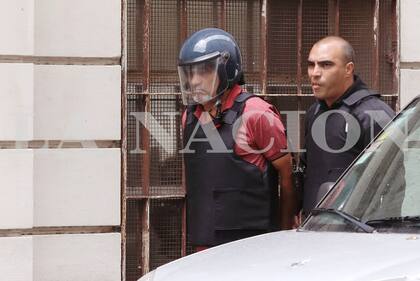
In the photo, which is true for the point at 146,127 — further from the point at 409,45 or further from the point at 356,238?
the point at 356,238

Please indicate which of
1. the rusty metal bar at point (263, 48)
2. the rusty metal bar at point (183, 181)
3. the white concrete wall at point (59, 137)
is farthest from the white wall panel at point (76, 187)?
the rusty metal bar at point (263, 48)

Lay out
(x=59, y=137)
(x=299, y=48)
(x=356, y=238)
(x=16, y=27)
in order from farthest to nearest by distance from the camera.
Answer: (x=299, y=48) → (x=59, y=137) → (x=16, y=27) → (x=356, y=238)

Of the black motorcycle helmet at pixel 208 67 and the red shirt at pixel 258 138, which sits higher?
the black motorcycle helmet at pixel 208 67

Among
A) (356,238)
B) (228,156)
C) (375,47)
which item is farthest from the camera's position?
(375,47)

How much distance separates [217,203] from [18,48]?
83.9 inches

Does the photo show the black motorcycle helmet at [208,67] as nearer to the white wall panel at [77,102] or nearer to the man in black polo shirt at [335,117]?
the man in black polo shirt at [335,117]

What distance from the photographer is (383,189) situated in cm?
418

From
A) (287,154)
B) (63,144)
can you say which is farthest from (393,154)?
(63,144)

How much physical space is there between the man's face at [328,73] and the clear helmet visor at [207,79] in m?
0.53

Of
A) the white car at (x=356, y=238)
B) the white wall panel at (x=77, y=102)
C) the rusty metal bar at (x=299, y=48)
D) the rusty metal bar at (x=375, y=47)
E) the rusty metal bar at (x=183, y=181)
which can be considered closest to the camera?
the white car at (x=356, y=238)

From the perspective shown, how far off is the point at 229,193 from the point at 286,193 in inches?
14.3

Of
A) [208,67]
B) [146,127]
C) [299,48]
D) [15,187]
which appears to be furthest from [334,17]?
[15,187]

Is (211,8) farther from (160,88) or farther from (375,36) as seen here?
(375,36)

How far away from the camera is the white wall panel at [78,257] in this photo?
22.8 ft
